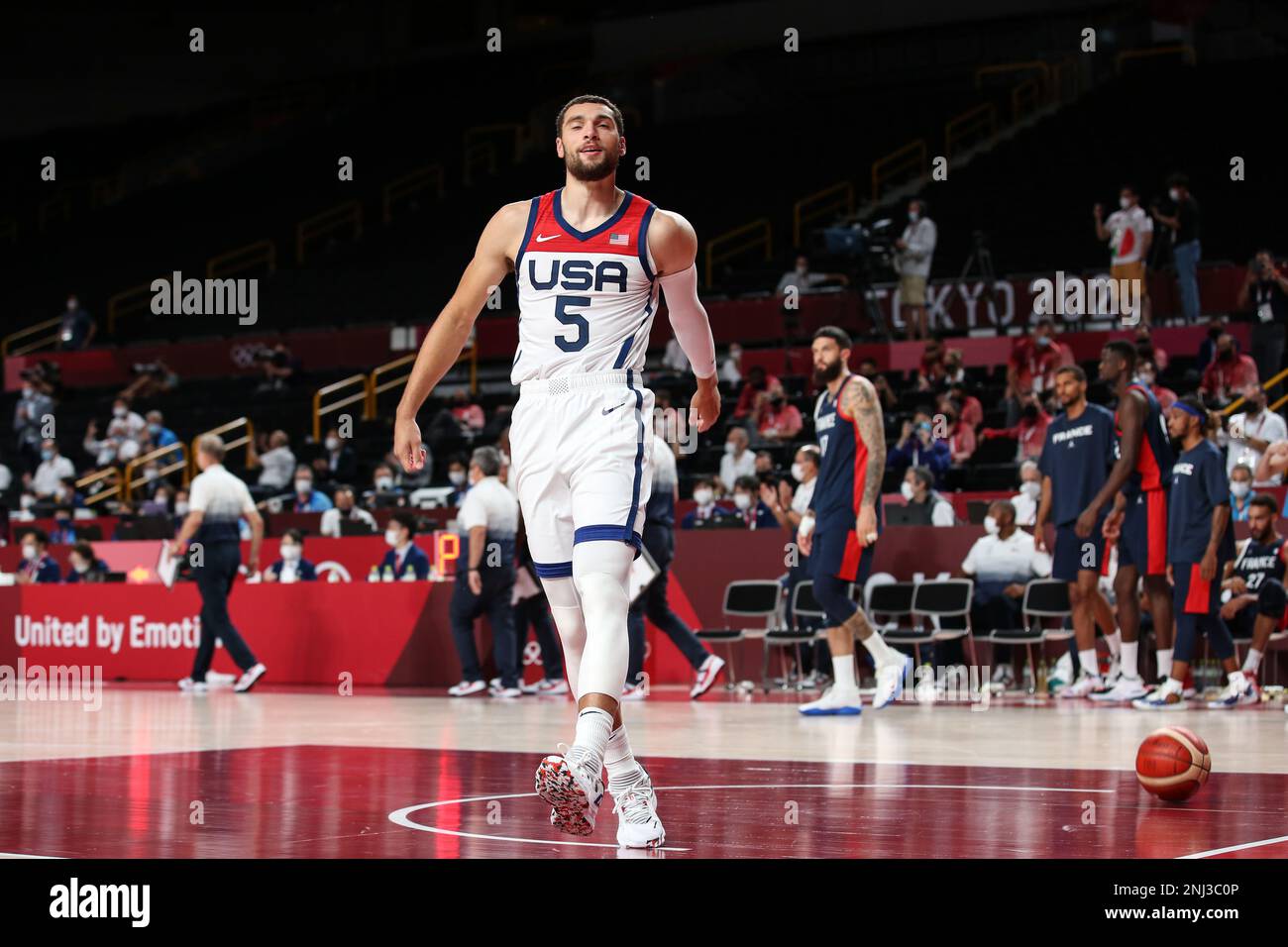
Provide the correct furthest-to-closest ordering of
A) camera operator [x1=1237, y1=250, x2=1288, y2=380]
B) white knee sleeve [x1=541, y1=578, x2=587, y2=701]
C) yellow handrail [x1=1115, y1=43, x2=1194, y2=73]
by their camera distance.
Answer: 1. yellow handrail [x1=1115, y1=43, x2=1194, y2=73]
2. camera operator [x1=1237, y1=250, x2=1288, y2=380]
3. white knee sleeve [x1=541, y1=578, x2=587, y2=701]

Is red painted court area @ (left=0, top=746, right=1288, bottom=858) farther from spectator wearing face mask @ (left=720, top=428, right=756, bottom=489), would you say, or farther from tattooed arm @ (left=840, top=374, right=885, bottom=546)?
spectator wearing face mask @ (left=720, top=428, right=756, bottom=489)

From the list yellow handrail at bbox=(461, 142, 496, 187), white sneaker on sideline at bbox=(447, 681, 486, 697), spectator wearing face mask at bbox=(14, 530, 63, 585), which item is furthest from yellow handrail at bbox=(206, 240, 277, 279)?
white sneaker on sideline at bbox=(447, 681, 486, 697)

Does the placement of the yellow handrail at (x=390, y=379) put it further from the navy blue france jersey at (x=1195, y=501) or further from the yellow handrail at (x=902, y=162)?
the navy blue france jersey at (x=1195, y=501)

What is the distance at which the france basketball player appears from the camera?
10.8 metres

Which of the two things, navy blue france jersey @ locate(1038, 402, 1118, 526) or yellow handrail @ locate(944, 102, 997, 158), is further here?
yellow handrail @ locate(944, 102, 997, 158)

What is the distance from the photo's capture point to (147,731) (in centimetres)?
1015

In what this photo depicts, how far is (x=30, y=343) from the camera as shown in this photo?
33875mm

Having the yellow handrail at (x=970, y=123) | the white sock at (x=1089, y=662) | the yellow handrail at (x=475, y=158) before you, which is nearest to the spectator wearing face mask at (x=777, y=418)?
the white sock at (x=1089, y=662)

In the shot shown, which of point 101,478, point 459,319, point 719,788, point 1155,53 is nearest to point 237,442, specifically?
point 101,478

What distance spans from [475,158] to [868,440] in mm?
27548

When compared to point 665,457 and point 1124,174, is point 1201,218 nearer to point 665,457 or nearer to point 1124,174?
point 1124,174

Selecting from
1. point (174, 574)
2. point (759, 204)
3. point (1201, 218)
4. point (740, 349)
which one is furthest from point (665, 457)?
point (759, 204)

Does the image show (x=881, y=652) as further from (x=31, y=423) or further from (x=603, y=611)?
(x=31, y=423)

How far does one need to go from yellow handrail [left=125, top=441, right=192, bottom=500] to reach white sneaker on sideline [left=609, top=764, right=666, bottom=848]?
18581 millimetres
